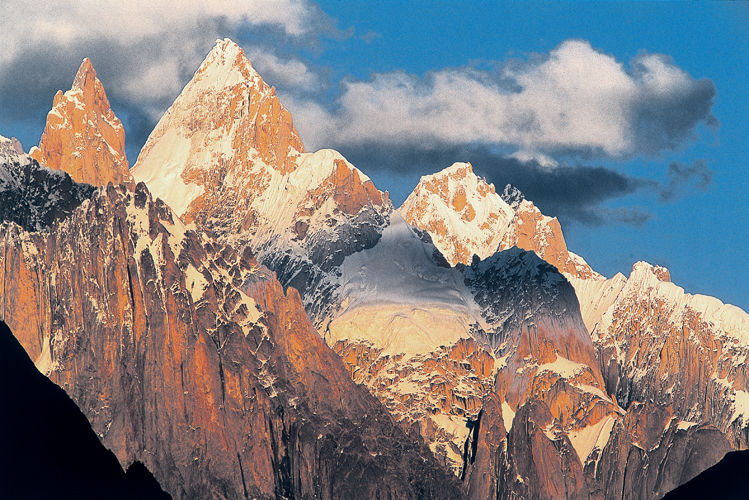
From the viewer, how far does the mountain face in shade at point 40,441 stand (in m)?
52.9

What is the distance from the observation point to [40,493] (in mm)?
53250

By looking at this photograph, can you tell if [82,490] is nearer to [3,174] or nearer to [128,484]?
[128,484]

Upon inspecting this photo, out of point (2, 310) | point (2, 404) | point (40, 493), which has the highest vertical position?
point (2, 310)

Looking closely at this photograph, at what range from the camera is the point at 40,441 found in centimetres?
5350

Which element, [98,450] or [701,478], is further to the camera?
[701,478]

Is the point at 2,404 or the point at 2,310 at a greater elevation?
the point at 2,310

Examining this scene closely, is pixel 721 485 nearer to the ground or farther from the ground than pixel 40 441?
farther from the ground

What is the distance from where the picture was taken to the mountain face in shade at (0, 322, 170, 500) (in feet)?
173

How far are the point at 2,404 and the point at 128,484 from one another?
6712mm

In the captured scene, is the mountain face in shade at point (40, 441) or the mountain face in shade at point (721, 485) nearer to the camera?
the mountain face in shade at point (40, 441)

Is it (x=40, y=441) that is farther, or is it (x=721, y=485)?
(x=721, y=485)

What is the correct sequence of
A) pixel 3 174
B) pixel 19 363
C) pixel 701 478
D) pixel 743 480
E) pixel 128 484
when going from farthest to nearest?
pixel 3 174
pixel 701 478
pixel 743 480
pixel 128 484
pixel 19 363

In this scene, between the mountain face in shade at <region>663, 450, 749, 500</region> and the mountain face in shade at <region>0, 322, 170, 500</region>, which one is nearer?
the mountain face in shade at <region>0, 322, 170, 500</region>

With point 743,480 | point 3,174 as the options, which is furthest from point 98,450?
point 3,174
